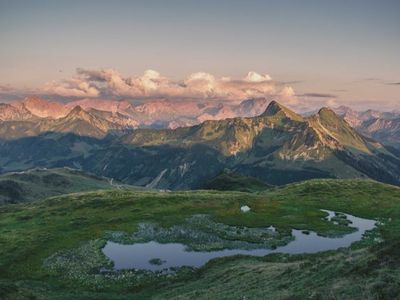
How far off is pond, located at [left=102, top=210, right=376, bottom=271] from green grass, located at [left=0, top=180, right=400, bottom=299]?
450cm

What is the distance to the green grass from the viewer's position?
30.5 m

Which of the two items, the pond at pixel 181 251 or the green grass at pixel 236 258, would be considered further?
the pond at pixel 181 251

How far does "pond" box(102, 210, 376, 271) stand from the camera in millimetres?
60406

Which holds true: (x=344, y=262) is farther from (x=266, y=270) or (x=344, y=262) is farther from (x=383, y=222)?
(x=383, y=222)

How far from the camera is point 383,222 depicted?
8400 centimetres

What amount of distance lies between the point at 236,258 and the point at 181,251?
13.2m

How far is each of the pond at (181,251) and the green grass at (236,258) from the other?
4502 millimetres

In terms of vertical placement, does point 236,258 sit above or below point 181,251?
above

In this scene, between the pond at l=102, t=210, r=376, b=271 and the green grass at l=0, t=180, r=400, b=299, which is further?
the pond at l=102, t=210, r=376, b=271

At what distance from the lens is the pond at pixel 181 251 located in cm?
6041

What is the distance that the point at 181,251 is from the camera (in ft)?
218

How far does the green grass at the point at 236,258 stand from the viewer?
30500mm

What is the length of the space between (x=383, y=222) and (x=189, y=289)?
5552cm

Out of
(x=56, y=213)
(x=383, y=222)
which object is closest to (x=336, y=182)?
(x=383, y=222)
